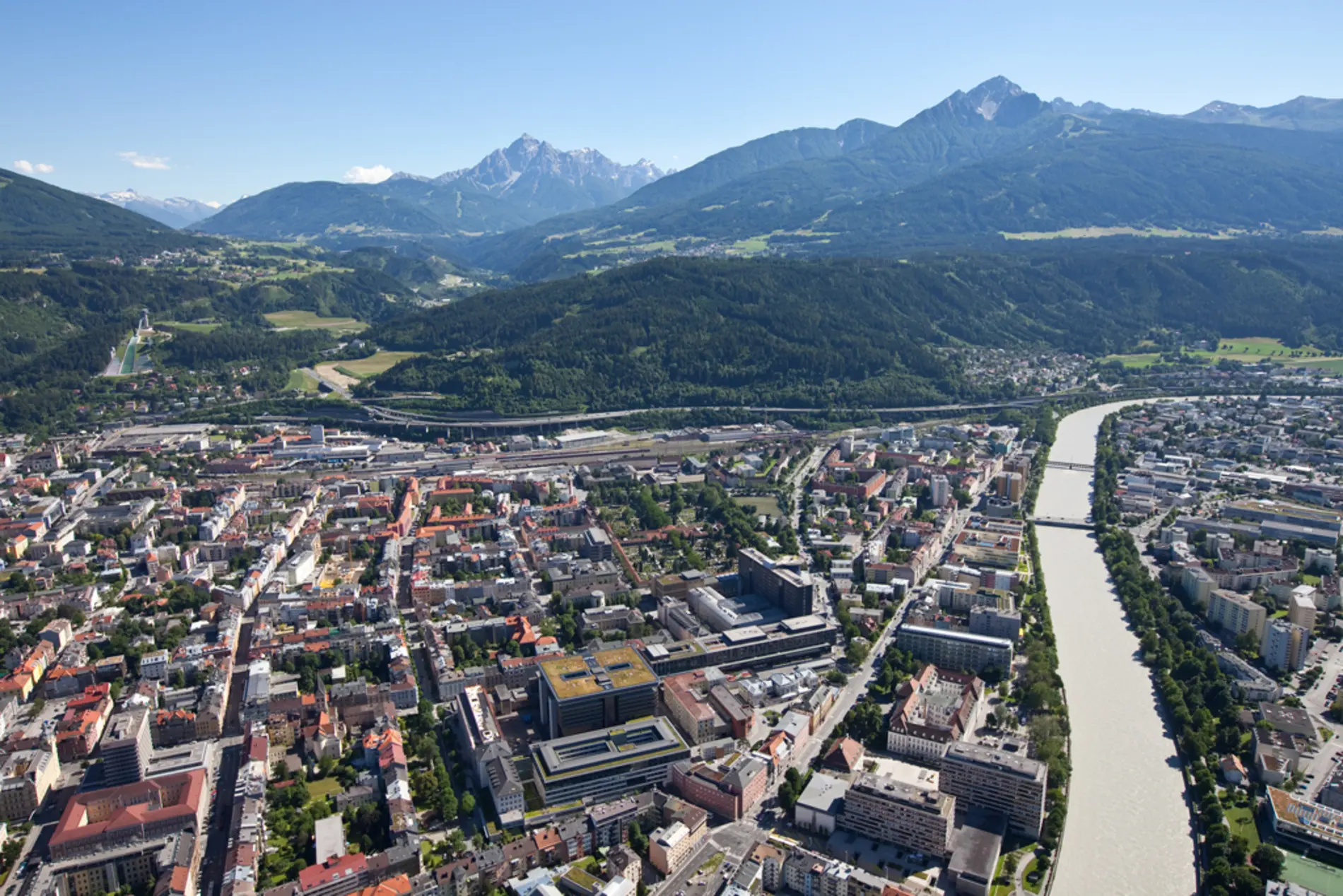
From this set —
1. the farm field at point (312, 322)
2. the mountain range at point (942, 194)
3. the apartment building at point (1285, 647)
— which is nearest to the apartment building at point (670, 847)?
the apartment building at point (1285, 647)

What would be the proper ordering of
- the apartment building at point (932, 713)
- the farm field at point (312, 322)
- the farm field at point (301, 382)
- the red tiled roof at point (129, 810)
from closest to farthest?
the red tiled roof at point (129, 810), the apartment building at point (932, 713), the farm field at point (301, 382), the farm field at point (312, 322)

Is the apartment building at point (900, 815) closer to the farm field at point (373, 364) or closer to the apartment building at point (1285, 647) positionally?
the apartment building at point (1285, 647)

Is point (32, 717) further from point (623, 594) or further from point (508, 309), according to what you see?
point (508, 309)

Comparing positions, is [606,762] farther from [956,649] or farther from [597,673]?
[956,649]

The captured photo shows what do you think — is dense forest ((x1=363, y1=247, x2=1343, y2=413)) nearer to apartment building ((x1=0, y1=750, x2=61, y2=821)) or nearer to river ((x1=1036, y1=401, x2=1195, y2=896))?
river ((x1=1036, y1=401, x2=1195, y2=896))

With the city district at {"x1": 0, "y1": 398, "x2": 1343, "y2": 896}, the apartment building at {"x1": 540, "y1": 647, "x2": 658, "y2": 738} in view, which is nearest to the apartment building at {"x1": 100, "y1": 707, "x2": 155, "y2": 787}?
the city district at {"x1": 0, "y1": 398, "x2": 1343, "y2": 896}

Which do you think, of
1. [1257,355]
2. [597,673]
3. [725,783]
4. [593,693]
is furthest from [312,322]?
[1257,355]
